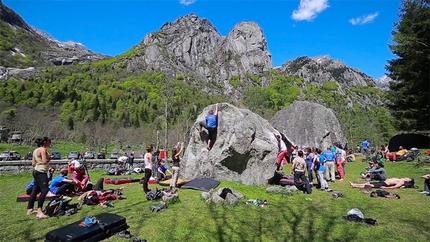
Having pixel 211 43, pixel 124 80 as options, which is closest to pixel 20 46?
pixel 124 80

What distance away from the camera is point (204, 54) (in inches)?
7293

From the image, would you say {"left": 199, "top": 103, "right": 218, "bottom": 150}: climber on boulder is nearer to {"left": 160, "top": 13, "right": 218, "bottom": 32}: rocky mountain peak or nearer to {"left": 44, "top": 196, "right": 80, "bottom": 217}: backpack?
{"left": 44, "top": 196, "right": 80, "bottom": 217}: backpack

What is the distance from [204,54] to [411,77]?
164581 millimetres

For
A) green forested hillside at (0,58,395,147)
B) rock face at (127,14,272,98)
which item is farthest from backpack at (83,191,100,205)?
rock face at (127,14,272,98)

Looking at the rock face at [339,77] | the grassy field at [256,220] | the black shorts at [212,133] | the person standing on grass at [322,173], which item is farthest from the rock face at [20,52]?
the person standing on grass at [322,173]

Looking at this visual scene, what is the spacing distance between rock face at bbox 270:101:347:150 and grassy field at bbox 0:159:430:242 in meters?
17.6

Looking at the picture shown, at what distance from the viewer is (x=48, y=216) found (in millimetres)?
7137

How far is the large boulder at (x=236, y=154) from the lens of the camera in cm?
1284

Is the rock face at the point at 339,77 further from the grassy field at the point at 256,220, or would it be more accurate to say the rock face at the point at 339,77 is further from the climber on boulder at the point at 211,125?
the grassy field at the point at 256,220

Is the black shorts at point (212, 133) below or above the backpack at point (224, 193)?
above

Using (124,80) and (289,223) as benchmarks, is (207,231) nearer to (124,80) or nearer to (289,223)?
(289,223)

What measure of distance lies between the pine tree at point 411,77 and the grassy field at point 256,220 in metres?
20.5

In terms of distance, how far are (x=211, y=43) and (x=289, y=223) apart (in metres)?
197

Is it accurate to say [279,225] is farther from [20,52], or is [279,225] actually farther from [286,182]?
[20,52]
